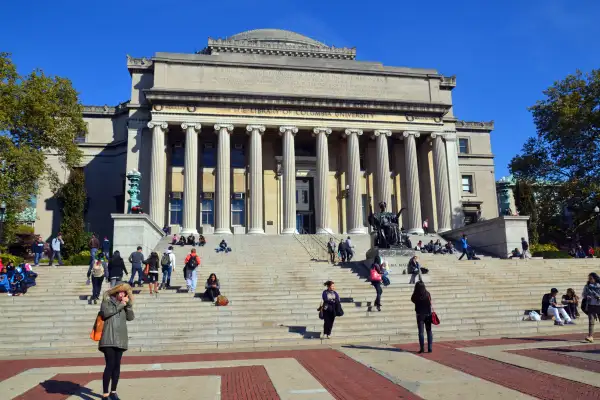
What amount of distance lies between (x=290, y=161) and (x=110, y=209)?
741 inches

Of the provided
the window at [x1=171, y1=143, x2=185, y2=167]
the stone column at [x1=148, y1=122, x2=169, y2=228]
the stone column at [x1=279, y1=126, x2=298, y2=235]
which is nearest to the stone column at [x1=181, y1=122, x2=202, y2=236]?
the stone column at [x1=148, y1=122, x2=169, y2=228]

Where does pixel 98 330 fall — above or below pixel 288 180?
below

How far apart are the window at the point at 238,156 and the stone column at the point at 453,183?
60.5ft

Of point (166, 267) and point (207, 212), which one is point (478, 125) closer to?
point (207, 212)

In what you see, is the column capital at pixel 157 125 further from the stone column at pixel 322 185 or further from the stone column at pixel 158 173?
the stone column at pixel 322 185

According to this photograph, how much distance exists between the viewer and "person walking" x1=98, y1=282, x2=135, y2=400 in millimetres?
6828

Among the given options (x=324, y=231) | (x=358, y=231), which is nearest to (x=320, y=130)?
(x=324, y=231)

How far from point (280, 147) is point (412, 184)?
→ 39.9ft

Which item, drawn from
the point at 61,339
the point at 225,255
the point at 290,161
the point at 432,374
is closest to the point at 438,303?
the point at 432,374

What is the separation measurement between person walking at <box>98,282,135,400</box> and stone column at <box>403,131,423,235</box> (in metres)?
33.3

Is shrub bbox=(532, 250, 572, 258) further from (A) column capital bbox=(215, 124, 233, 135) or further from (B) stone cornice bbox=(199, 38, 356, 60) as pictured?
(B) stone cornice bbox=(199, 38, 356, 60)

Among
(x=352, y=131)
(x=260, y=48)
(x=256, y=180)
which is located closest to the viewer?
(x=256, y=180)

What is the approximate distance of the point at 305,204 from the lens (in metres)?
42.3

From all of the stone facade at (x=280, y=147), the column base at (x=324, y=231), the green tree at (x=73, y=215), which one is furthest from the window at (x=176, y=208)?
the column base at (x=324, y=231)
